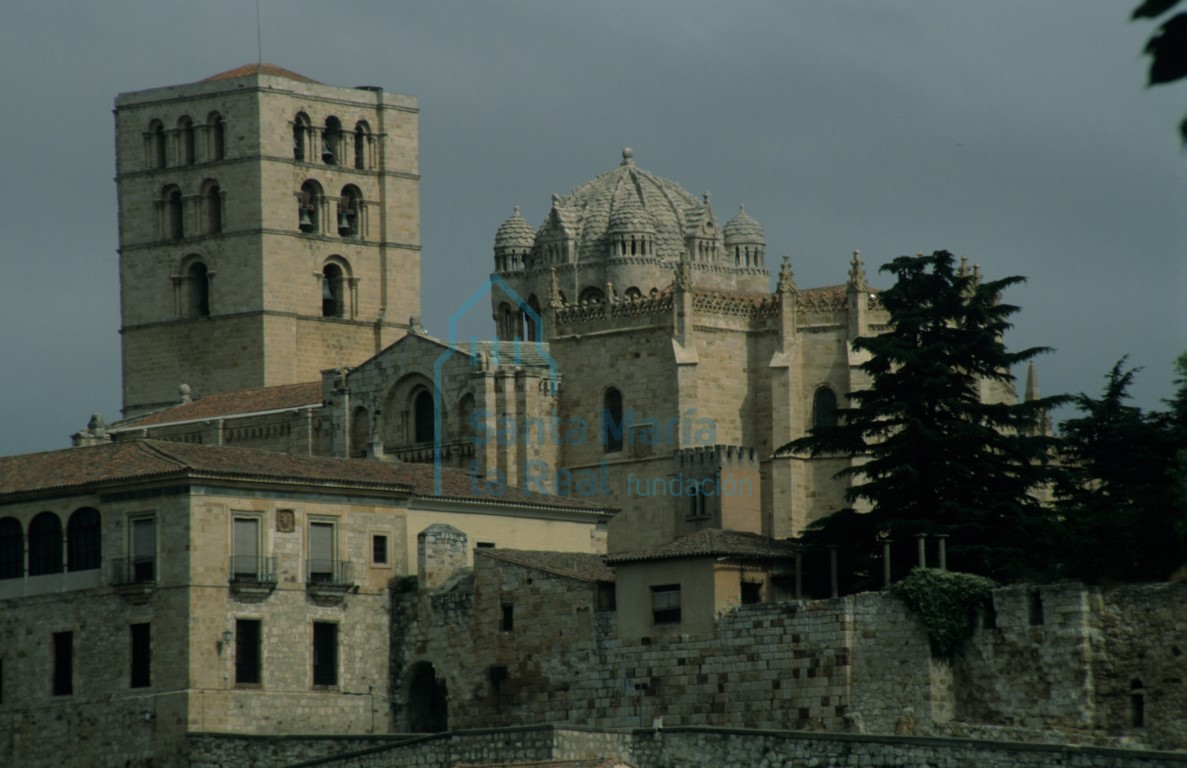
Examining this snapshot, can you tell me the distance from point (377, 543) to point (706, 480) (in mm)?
15446

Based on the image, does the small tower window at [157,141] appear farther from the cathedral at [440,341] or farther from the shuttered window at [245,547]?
the shuttered window at [245,547]

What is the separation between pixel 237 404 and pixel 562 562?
30.8 m

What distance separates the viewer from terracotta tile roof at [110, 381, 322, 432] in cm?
6862

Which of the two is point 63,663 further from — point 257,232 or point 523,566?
point 257,232

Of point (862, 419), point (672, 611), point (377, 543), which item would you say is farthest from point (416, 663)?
point (862, 419)

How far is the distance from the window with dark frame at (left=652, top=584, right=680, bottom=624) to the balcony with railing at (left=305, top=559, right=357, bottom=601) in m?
7.37

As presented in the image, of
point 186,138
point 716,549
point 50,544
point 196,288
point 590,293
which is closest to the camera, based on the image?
point 716,549

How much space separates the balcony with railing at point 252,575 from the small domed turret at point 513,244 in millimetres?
35575

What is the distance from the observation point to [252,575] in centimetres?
4156

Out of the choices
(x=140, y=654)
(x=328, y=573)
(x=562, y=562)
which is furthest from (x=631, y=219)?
(x=140, y=654)

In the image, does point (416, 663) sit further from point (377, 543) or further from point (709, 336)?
point (709, 336)

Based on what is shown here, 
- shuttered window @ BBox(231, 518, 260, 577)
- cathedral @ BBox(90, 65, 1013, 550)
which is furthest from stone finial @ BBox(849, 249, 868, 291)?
shuttered window @ BBox(231, 518, 260, 577)

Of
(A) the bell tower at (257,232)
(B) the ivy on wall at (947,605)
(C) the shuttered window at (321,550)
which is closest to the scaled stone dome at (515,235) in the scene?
(A) the bell tower at (257,232)

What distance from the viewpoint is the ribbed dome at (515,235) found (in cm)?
7725
